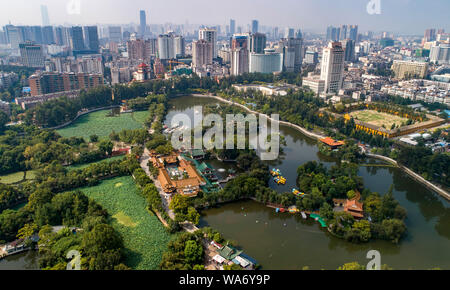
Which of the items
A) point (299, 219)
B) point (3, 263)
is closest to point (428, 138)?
point (299, 219)

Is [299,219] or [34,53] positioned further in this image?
[34,53]

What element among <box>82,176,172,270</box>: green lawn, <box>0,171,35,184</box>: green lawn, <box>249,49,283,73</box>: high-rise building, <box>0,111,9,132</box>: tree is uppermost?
<box>249,49,283,73</box>: high-rise building

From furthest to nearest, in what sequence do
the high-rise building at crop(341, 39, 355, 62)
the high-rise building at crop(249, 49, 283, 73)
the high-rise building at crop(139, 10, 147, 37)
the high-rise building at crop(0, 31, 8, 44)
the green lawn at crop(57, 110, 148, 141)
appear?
the high-rise building at crop(139, 10, 147, 37), the high-rise building at crop(0, 31, 8, 44), the high-rise building at crop(341, 39, 355, 62), the high-rise building at crop(249, 49, 283, 73), the green lawn at crop(57, 110, 148, 141)

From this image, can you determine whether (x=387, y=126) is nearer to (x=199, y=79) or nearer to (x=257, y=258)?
(x=257, y=258)

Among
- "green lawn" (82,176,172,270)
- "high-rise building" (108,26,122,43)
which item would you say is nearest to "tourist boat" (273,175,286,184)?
"green lawn" (82,176,172,270)

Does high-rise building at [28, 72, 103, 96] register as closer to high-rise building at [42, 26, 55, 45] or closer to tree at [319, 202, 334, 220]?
tree at [319, 202, 334, 220]

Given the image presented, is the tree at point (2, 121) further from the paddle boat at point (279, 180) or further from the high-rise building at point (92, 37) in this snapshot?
the high-rise building at point (92, 37)

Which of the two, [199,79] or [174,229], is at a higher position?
[199,79]
